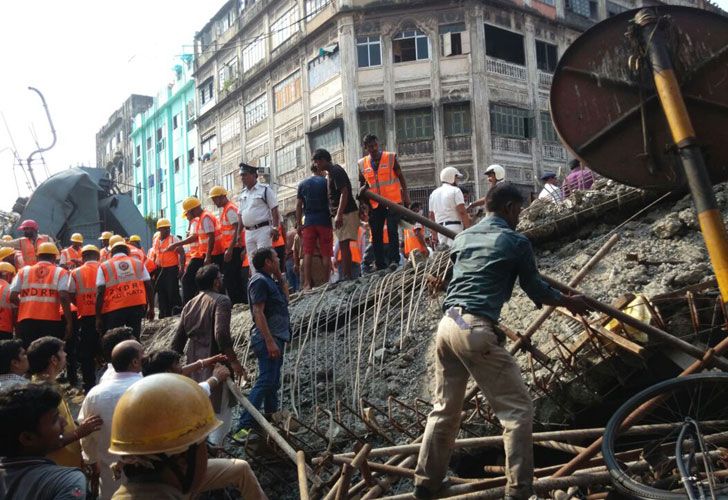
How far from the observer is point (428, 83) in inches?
996

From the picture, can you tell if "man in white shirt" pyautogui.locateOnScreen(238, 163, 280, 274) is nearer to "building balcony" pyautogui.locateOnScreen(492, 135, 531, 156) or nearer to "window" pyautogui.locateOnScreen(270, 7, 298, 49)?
"building balcony" pyautogui.locateOnScreen(492, 135, 531, 156)

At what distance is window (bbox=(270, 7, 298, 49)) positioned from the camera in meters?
29.4

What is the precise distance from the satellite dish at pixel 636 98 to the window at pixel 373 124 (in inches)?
828

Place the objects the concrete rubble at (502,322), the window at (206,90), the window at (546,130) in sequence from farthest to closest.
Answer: the window at (206,90) < the window at (546,130) < the concrete rubble at (502,322)

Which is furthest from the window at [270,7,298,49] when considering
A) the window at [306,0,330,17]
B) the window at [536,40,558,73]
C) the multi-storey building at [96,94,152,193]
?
the multi-storey building at [96,94,152,193]

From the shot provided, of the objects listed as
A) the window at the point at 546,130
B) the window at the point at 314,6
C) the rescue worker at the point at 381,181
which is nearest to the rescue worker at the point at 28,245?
the rescue worker at the point at 381,181

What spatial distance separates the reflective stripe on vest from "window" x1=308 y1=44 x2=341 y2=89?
18186mm

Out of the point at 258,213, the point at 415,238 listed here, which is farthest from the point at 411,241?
the point at 258,213

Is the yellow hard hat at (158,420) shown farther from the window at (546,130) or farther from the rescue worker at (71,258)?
the window at (546,130)

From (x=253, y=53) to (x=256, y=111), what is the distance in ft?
9.27

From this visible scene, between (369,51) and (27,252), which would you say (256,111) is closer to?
(369,51)

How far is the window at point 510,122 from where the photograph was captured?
25.3m

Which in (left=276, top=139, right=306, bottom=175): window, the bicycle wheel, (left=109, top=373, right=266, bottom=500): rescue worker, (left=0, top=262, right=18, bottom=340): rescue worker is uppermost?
(left=276, top=139, right=306, bottom=175): window

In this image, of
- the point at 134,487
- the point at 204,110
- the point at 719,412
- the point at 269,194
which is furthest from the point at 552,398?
the point at 204,110
